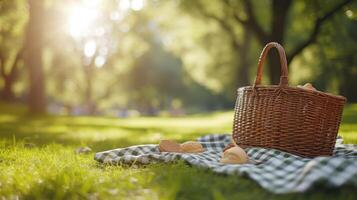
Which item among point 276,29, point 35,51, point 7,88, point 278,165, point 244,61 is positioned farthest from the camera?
point 7,88

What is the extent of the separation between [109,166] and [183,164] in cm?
66

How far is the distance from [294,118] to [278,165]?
0.83 metres

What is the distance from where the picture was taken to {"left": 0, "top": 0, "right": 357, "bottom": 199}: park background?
3557mm

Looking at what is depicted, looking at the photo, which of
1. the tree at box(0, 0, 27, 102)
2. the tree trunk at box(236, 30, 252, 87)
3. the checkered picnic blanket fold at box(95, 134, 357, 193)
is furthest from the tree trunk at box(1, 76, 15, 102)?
the checkered picnic blanket fold at box(95, 134, 357, 193)

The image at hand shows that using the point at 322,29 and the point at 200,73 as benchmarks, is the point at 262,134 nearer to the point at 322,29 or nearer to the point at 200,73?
the point at 322,29

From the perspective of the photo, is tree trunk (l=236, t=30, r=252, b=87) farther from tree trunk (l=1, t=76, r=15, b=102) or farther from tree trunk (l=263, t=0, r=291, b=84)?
tree trunk (l=1, t=76, r=15, b=102)

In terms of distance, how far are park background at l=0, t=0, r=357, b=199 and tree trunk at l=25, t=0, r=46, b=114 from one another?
32 millimetres

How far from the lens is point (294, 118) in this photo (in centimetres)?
450

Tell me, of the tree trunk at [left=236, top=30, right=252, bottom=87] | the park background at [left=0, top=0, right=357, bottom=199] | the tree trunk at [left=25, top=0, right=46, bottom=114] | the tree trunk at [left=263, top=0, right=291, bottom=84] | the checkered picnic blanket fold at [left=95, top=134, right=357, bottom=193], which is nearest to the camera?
the checkered picnic blanket fold at [left=95, top=134, right=357, bottom=193]

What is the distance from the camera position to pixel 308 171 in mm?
3285

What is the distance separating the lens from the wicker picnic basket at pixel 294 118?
4.49 m

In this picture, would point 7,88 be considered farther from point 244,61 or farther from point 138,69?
point 138,69

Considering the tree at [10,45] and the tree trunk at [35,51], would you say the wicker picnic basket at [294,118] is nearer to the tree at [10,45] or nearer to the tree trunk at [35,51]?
the tree trunk at [35,51]

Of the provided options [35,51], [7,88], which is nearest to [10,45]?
[7,88]
